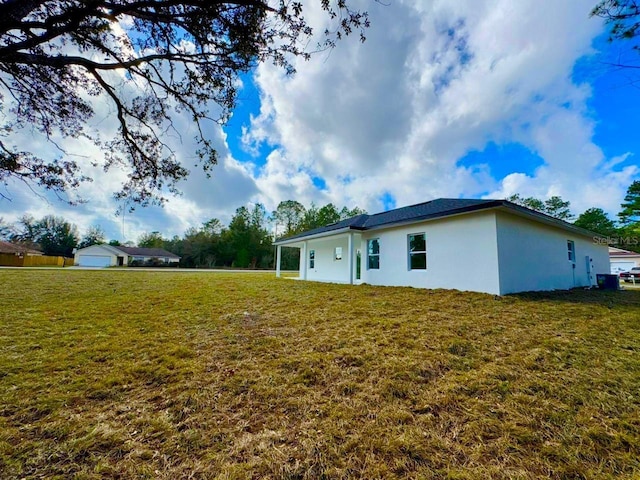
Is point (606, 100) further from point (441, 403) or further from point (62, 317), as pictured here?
point (62, 317)

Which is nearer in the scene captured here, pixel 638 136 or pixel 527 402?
pixel 527 402

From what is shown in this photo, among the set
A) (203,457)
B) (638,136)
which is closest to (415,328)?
(203,457)

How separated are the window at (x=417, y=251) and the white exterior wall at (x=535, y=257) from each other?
2.38 m

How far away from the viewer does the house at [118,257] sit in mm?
39344

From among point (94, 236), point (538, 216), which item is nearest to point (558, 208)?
point (538, 216)

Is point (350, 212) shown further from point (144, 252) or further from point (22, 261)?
point (22, 261)

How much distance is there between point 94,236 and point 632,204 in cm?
7620

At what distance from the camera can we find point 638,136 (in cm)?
698

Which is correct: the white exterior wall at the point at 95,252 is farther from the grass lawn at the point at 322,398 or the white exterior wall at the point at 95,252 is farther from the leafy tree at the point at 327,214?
the grass lawn at the point at 322,398

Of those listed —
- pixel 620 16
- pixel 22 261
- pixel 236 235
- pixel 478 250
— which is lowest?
pixel 22 261

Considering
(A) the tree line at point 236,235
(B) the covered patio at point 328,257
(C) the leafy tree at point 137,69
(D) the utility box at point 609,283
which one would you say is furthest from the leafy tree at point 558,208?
(C) the leafy tree at point 137,69

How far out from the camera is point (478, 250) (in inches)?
316

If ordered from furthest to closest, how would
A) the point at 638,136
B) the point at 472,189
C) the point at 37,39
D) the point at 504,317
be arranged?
the point at 472,189, the point at 638,136, the point at 504,317, the point at 37,39

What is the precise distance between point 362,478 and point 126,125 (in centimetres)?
769
